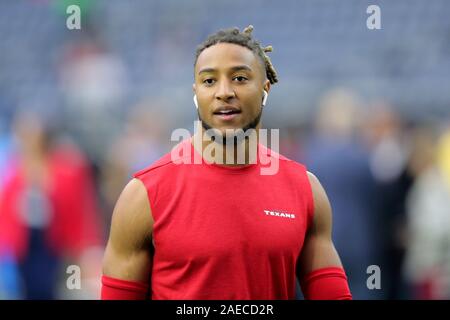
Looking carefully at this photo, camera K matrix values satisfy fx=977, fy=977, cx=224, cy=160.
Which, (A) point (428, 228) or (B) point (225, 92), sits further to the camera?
(A) point (428, 228)

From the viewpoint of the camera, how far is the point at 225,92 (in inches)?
152

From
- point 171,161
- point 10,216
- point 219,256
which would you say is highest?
point 171,161

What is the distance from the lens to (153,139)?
33.4ft

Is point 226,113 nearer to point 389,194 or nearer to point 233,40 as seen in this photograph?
point 233,40

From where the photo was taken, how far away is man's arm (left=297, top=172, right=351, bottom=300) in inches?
160

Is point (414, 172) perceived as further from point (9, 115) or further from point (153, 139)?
point (9, 115)

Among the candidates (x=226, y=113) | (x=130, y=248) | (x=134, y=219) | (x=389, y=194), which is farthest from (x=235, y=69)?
(x=389, y=194)

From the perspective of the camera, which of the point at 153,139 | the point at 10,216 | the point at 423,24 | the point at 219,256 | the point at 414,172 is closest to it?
the point at 219,256

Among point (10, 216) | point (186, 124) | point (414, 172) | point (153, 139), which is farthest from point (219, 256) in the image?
point (186, 124)

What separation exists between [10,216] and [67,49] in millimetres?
5507

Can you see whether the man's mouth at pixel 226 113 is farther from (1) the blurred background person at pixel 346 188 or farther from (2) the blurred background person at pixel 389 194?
(2) the blurred background person at pixel 389 194

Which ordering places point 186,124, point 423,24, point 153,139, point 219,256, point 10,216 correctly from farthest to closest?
point 423,24 < point 186,124 < point 153,139 < point 10,216 < point 219,256

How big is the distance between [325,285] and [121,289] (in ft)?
2.78

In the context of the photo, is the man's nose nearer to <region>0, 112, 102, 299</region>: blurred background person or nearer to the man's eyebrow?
→ the man's eyebrow
